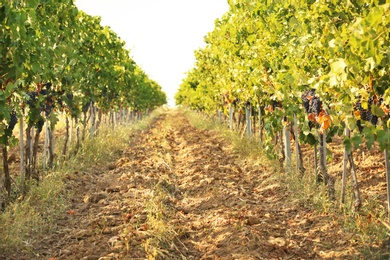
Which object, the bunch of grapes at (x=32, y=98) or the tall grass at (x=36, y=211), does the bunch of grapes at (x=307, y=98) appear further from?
the bunch of grapes at (x=32, y=98)

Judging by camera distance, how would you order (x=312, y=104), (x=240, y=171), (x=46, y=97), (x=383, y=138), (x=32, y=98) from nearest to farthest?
(x=383, y=138)
(x=312, y=104)
(x=32, y=98)
(x=46, y=97)
(x=240, y=171)

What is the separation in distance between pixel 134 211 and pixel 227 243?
6.24ft

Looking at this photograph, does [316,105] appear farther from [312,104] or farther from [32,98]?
[32,98]

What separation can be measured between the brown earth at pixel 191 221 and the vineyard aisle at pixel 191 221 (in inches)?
0.5

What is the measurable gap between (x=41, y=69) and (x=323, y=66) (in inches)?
152

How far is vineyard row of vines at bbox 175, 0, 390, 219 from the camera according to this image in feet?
12.7

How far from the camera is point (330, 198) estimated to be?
6969 millimetres

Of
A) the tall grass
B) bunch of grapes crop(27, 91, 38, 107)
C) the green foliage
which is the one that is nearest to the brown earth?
the tall grass

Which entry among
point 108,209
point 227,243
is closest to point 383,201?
point 227,243

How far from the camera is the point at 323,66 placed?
21.5 feet

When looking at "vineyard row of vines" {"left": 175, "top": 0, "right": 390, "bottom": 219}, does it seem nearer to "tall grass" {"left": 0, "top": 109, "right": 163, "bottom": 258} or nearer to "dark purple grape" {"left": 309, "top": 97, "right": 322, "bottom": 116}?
"dark purple grape" {"left": 309, "top": 97, "right": 322, "bottom": 116}

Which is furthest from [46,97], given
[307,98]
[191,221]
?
[307,98]

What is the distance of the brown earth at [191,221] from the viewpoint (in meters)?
5.30

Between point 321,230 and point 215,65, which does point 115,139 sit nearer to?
point 215,65
